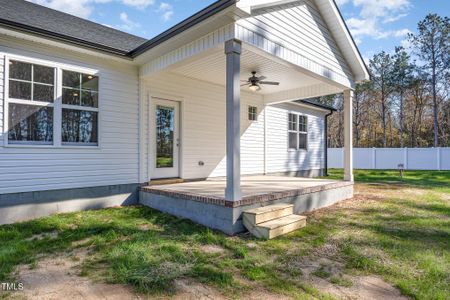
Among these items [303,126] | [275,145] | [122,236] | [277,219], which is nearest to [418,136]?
[303,126]

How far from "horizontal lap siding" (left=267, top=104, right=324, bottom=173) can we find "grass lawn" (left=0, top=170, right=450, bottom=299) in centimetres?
457

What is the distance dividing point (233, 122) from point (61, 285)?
2.81 m

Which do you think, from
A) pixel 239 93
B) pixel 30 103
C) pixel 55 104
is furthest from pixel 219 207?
pixel 30 103

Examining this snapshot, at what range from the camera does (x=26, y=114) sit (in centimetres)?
471

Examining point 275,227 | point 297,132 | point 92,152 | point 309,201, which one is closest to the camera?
point 275,227

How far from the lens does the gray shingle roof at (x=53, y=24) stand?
15.1 feet

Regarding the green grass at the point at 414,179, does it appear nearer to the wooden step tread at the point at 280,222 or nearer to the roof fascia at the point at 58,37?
the wooden step tread at the point at 280,222

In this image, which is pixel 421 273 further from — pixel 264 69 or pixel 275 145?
pixel 275 145

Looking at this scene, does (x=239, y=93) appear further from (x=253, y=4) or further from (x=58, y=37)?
(x=58, y=37)

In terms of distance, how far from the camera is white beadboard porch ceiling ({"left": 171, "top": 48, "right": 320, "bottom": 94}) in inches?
220

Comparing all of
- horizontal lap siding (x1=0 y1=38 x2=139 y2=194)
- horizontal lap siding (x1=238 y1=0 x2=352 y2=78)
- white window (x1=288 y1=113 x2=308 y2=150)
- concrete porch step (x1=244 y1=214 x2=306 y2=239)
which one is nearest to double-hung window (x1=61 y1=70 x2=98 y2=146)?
horizontal lap siding (x1=0 y1=38 x2=139 y2=194)

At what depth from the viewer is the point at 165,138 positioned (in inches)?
263

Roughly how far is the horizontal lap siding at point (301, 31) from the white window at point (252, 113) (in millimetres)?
2863

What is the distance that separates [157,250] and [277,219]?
6.31ft
